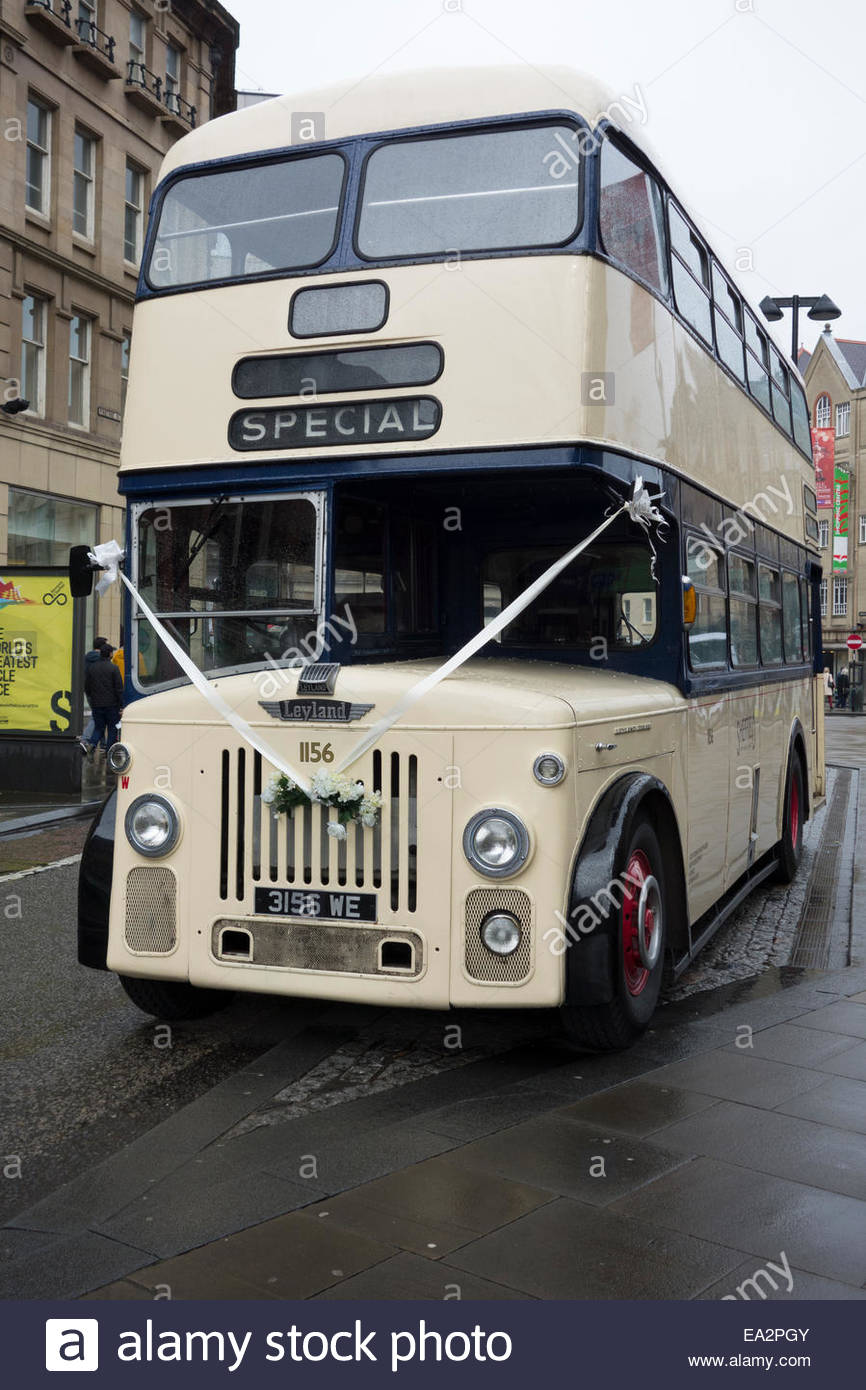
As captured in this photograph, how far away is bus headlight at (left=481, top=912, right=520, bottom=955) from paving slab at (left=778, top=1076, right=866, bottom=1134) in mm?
1096

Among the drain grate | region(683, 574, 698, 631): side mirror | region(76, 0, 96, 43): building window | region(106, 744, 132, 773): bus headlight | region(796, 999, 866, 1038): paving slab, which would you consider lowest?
the drain grate

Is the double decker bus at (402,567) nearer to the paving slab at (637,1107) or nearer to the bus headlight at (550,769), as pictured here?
the bus headlight at (550,769)

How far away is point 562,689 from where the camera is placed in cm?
545

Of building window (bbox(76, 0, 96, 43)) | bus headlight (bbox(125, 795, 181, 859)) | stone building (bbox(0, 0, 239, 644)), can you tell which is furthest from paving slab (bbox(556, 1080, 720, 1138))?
building window (bbox(76, 0, 96, 43))

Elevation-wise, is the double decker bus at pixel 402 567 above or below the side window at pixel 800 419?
below

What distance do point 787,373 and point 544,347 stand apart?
6657mm

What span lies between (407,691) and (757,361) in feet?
18.2

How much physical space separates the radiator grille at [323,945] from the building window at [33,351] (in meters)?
22.2

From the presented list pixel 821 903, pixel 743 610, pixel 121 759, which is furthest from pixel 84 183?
pixel 121 759

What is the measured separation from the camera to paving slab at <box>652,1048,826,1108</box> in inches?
195

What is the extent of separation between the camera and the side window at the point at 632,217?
5.73 m

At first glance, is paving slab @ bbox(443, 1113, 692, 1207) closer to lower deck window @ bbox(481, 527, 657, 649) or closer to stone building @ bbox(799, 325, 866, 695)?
lower deck window @ bbox(481, 527, 657, 649)

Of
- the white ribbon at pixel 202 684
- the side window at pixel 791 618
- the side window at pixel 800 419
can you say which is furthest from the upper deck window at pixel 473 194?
the side window at pixel 800 419

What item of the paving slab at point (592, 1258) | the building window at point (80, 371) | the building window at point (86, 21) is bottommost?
the paving slab at point (592, 1258)
